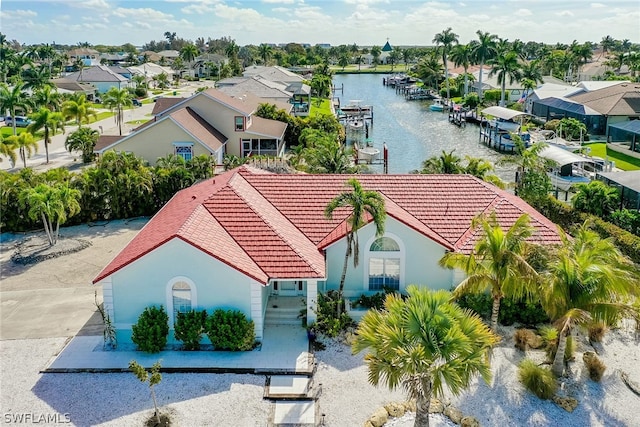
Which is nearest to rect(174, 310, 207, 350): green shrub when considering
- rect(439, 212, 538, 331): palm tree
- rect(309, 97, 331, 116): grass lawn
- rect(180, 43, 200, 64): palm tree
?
rect(439, 212, 538, 331): palm tree

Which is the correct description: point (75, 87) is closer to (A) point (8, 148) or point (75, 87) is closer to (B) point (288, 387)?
(A) point (8, 148)

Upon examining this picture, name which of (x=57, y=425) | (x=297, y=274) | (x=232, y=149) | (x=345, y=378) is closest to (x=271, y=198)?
(x=297, y=274)

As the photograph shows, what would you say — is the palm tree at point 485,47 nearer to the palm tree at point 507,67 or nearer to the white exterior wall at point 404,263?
the palm tree at point 507,67

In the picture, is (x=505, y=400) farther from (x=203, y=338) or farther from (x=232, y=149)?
(x=232, y=149)

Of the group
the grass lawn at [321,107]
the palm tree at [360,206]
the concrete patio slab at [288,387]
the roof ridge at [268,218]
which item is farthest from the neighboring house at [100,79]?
the concrete patio slab at [288,387]

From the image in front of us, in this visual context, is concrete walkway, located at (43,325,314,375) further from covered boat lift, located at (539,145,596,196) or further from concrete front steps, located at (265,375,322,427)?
covered boat lift, located at (539,145,596,196)
